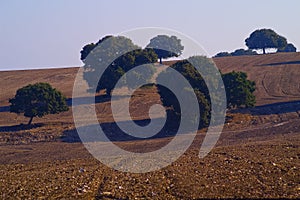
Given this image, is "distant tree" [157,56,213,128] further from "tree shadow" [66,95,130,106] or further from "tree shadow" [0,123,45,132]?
"tree shadow" [66,95,130,106]

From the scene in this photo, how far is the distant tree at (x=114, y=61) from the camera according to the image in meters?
62.9

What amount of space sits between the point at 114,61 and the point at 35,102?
49.8 feet

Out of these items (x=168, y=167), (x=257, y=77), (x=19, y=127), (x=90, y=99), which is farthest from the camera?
(x=257, y=77)

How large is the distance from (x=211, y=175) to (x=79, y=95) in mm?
52278

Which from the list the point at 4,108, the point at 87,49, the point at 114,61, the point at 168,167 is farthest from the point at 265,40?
the point at 168,167

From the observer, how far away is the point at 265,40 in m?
129

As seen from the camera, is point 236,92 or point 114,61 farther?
point 114,61

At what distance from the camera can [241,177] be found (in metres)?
18.9

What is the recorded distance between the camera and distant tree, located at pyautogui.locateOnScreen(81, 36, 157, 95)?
6291 cm

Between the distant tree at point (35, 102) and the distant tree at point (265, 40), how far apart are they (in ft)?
287

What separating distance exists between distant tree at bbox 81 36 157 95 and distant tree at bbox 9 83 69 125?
43.4 feet

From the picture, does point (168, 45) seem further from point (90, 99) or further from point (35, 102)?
point (35, 102)

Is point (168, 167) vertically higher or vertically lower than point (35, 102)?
lower

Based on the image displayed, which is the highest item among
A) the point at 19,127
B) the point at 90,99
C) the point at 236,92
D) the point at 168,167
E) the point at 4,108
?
the point at 4,108
